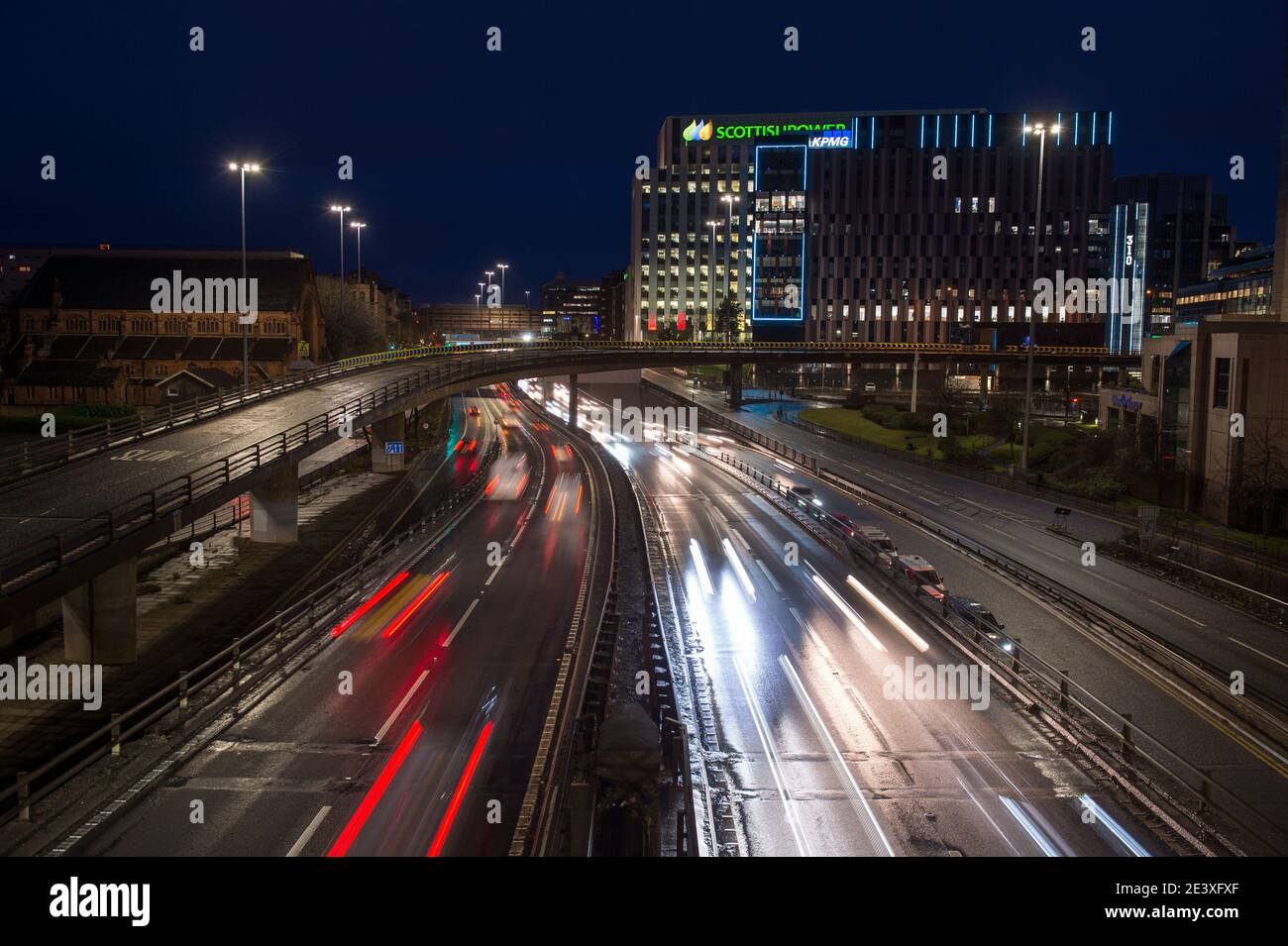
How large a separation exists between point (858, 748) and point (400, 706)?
9.12 meters

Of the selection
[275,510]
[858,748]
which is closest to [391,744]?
[858,748]

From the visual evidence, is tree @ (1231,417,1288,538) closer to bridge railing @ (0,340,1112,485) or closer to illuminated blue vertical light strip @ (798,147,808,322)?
bridge railing @ (0,340,1112,485)

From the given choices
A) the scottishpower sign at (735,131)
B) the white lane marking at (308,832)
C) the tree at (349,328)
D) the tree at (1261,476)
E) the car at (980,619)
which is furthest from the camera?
the scottishpower sign at (735,131)

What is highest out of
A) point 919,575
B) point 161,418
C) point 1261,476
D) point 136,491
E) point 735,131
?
point 735,131

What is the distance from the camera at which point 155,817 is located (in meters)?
14.8

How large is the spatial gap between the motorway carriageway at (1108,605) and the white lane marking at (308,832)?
45.3 ft

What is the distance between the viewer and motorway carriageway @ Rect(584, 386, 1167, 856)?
15.0 m

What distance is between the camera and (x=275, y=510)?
125 ft

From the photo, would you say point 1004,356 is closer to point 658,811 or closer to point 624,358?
point 624,358

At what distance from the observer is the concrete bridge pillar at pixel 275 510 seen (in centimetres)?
3800

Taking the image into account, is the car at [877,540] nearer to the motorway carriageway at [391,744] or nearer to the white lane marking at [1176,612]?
the white lane marking at [1176,612]

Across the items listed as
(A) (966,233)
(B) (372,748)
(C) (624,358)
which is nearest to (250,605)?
(B) (372,748)
